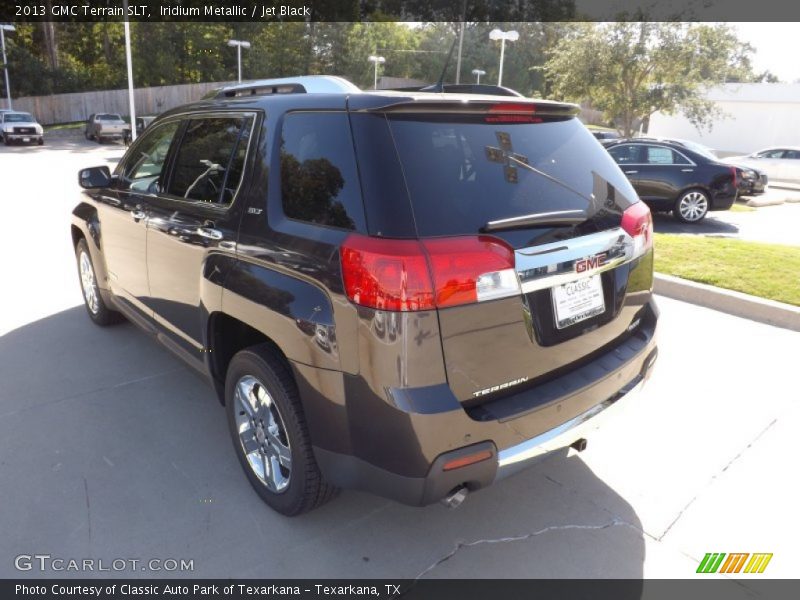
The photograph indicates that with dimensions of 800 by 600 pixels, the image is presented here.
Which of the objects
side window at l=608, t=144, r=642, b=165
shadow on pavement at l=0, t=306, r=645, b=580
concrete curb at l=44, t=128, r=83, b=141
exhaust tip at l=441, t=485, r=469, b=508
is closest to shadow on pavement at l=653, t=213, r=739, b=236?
side window at l=608, t=144, r=642, b=165

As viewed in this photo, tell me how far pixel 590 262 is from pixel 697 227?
10.7 meters

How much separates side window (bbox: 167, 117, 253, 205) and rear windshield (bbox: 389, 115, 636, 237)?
1049mm

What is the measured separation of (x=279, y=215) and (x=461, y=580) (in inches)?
69.0

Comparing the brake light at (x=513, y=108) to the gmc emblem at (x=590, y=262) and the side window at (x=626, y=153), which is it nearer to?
the gmc emblem at (x=590, y=262)

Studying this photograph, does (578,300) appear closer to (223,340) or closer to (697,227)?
(223,340)

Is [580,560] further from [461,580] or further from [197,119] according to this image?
[197,119]

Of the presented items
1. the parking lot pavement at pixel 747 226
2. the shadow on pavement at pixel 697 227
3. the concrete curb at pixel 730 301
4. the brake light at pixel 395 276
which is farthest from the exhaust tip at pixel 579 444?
the shadow on pavement at pixel 697 227

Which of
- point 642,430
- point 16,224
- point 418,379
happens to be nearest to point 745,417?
point 642,430

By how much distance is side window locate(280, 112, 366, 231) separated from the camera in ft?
7.72

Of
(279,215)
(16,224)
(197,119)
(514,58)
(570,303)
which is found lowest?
(16,224)

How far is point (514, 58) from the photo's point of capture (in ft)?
208

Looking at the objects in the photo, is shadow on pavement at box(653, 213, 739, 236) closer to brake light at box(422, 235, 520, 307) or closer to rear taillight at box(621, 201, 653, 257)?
rear taillight at box(621, 201, 653, 257)

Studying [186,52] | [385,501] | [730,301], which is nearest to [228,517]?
[385,501]

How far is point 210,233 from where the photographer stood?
10.1 ft
